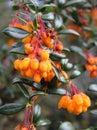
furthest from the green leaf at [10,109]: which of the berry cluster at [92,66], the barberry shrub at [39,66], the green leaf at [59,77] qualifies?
the berry cluster at [92,66]

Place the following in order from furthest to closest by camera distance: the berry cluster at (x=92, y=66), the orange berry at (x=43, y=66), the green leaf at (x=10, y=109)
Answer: the berry cluster at (x=92, y=66)
the green leaf at (x=10, y=109)
the orange berry at (x=43, y=66)

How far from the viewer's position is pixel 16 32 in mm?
1402

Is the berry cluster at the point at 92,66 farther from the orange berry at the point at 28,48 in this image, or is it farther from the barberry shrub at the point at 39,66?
the orange berry at the point at 28,48

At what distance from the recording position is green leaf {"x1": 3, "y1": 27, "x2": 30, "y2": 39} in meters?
1.38

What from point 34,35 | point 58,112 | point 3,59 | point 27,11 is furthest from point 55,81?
point 58,112

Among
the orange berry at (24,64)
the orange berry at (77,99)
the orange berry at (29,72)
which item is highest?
the orange berry at (24,64)

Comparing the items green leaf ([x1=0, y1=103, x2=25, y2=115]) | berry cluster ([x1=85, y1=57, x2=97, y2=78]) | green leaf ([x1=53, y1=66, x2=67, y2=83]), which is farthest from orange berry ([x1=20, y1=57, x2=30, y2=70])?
berry cluster ([x1=85, y1=57, x2=97, y2=78])

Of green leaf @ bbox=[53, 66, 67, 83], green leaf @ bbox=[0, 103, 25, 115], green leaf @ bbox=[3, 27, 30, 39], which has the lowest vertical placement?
green leaf @ bbox=[0, 103, 25, 115]

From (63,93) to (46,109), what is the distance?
1.81 metres

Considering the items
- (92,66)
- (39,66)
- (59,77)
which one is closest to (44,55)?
(39,66)

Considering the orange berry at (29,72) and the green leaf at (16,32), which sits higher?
the green leaf at (16,32)

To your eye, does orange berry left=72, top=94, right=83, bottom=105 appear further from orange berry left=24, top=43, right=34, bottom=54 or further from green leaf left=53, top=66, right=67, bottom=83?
orange berry left=24, top=43, right=34, bottom=54

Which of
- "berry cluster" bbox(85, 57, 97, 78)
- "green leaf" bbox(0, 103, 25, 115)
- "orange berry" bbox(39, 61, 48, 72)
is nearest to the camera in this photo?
"orange berry" bbox(39, 61, 48, 72)

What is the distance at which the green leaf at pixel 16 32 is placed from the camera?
4.53ft
